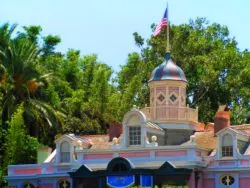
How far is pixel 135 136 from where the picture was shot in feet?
163

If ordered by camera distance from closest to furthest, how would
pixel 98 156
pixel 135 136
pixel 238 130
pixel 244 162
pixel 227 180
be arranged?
pixel 244 162 → pixel 227 180 → pixel 238 130 → pixel 135 136 → pixel 98 156

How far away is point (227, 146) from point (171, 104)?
17.5 ft

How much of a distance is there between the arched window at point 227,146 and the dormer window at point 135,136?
4.86 m

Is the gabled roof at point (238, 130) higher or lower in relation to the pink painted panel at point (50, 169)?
higher

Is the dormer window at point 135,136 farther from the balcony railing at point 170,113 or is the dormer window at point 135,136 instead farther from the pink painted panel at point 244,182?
the pink painted panel at point 244,182

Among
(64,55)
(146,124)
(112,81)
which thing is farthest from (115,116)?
(146,124)

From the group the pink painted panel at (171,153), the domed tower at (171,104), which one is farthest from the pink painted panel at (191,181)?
the domed tower at (171,104)

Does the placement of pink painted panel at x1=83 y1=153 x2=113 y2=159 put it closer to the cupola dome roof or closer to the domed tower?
the domed tower

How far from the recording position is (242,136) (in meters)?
48.5

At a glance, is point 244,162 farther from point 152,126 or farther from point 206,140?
point 152,126

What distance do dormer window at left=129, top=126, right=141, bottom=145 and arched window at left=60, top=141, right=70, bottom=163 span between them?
4.53m

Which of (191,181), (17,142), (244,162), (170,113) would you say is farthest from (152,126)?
(17,142)

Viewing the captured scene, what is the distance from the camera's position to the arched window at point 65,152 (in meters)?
52.2

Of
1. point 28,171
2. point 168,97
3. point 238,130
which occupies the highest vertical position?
point 168,97
